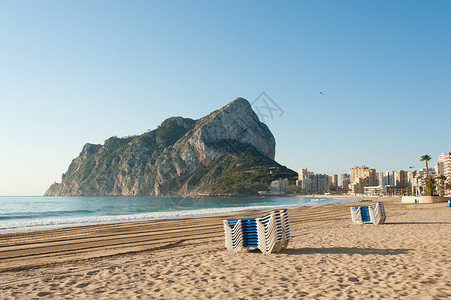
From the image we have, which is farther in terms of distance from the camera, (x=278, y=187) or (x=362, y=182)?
(x=362, y=182)

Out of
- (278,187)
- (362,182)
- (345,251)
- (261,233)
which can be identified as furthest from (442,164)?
(261,233)

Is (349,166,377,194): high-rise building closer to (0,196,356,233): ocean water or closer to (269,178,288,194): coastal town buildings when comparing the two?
(269,178,288,194): coastal town buildings

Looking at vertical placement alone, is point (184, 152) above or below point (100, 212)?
above

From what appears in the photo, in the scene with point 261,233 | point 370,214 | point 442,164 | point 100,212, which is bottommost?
point 100,212

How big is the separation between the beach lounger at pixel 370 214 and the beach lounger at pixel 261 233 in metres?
8.43

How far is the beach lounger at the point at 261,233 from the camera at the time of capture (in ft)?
28.5

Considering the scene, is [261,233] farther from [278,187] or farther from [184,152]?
[278,187]

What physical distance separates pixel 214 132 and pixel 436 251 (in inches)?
6058

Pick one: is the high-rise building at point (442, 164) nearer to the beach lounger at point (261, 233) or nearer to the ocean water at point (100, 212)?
the ocean water at point (100, 212)

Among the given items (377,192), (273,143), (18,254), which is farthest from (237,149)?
(18,254)

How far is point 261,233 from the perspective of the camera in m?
8.86

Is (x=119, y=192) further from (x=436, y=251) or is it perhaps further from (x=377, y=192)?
(x=436, y=251)

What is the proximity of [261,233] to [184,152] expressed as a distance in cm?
15879

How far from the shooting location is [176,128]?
187 meters
